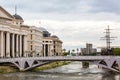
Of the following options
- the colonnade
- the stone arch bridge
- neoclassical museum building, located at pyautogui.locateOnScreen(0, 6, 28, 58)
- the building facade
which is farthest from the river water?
the building facade

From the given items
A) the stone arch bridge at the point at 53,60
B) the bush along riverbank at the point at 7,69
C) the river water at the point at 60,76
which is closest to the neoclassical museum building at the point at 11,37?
the bush along riverbank at the point at 7,69

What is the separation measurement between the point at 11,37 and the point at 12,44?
246cm

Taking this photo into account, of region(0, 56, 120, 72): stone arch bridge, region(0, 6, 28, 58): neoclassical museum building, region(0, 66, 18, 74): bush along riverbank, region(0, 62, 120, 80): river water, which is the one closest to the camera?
region(0, 62, 120, 80): river water

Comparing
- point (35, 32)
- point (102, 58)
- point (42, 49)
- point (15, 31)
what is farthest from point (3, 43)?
point (42, 49)

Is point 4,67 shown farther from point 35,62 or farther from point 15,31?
point 15,31

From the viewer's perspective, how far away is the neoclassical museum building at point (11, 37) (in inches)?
4562

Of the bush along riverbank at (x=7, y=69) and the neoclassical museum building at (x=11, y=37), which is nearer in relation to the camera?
the bush along riverbank at (x=7, y=69)

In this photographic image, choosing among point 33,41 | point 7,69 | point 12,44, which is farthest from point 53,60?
point 33,41

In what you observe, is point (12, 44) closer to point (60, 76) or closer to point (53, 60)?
point (53, 60)

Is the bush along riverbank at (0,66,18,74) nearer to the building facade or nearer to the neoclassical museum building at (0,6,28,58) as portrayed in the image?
the neoclassical museum building at (0,6,28,58)

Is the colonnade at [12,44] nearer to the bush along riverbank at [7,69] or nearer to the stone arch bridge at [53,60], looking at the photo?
the bush along riverbank at [7,69]

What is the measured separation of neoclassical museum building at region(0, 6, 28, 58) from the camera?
116 meters

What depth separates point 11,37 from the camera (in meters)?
124

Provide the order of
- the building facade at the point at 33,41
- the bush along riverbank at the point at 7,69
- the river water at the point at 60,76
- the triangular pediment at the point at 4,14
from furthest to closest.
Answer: the building facade at the point at 33,41, the triangular pediment at the point at 4,14, the bush along riverbank at the point at 7,69, the river water at the point at 60,76
